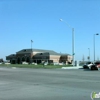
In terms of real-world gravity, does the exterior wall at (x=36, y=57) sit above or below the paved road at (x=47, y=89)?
above

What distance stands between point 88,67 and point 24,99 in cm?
4503

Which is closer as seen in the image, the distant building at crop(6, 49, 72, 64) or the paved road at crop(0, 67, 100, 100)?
the paved road at crop(0, 67, 100, 100)

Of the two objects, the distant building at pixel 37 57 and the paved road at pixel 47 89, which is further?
the distant building at pixel 37 57

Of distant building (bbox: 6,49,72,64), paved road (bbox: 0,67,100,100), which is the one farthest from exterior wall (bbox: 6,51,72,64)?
paved road (bbox: 0,67,100,100)

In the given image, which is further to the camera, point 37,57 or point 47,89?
point 37,57

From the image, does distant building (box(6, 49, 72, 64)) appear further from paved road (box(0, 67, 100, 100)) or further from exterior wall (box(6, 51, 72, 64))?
paved road (box(0, 67, 100, 100))

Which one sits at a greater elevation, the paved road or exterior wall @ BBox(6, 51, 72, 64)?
exterior wall @ BBox(6, 51, 72, 64)

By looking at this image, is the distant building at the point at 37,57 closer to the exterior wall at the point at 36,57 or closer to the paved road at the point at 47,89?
the exterior wall at the point at 36,57

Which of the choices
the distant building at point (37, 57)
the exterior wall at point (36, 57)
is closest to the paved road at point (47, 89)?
the distant building at point (37, 57)

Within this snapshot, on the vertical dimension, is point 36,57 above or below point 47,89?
above

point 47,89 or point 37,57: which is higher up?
point 37,57

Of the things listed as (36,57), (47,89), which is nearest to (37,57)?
(36,57)

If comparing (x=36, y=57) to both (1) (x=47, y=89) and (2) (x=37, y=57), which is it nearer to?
(2) (x=37, y=57)

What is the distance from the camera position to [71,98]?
34.9ft
